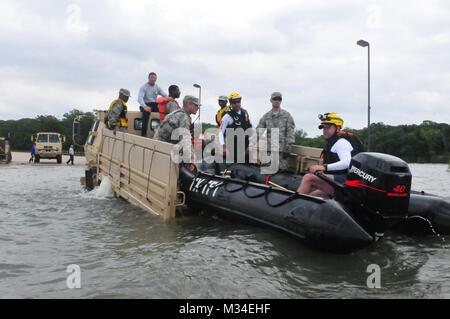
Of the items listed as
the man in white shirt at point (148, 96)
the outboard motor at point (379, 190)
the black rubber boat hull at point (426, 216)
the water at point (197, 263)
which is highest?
the man in white shirt at point (148, 96)

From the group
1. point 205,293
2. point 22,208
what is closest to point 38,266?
point 205,293

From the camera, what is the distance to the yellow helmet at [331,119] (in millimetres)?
5234

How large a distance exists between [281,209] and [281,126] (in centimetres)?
315

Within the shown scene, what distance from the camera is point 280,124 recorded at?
7715 millimetres

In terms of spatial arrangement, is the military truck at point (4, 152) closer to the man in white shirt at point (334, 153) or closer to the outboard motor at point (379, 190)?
the man in white shirt at point (334, 153)

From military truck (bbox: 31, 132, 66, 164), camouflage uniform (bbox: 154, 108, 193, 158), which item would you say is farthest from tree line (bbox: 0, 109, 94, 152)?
camouflage uniform (bbox: 154, 108, 193, 158)

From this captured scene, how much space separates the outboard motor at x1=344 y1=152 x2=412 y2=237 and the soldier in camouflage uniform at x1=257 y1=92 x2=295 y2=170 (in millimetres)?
3455

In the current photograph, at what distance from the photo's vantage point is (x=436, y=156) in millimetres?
90312

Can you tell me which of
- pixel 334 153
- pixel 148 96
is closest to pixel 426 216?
pixel 334 153

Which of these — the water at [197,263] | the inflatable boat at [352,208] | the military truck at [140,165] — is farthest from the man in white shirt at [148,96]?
the inflatable boat at [352,208]

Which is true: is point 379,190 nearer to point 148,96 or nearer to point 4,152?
point 148,96

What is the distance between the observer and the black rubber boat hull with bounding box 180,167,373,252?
416 centimetres

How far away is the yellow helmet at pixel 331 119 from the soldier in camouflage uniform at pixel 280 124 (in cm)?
238
